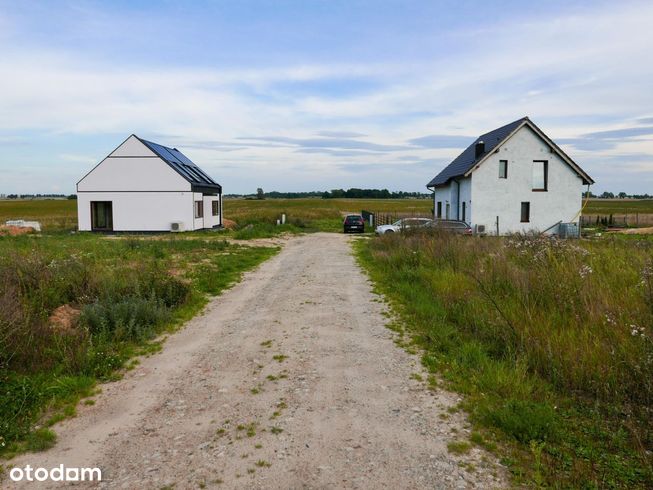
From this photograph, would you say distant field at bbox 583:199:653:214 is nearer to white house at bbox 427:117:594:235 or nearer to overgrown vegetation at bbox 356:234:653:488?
white house at bbox 427:117:594:235

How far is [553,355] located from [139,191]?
2972 cm

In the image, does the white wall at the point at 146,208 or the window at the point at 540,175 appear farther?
the white wall at the point at 146,208

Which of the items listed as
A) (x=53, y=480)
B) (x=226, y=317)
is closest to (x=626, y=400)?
(x=53, y=480)

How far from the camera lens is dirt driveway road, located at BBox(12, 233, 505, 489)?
12.3 ft

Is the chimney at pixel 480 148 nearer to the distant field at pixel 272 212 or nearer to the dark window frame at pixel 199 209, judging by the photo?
the distant field at pixel 272 212

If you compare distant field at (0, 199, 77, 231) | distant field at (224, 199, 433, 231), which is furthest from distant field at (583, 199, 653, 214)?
distant field at (0, 199, 77, 231)

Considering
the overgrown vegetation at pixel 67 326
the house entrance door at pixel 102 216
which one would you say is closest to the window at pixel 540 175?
the overgrown vegetation at pixel 67 326

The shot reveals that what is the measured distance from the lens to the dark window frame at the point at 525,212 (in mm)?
30141

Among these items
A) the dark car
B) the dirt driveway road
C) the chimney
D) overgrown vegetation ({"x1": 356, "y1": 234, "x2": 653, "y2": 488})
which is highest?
the chimney

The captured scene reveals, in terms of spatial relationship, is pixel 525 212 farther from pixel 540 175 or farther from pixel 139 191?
pixel 139 191

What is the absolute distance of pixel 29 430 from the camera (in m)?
4.52

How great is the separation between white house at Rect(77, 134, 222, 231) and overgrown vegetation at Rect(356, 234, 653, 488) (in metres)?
23.3

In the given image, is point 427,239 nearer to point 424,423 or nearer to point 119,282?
point 119,282

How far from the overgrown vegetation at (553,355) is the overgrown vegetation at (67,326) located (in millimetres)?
4129
